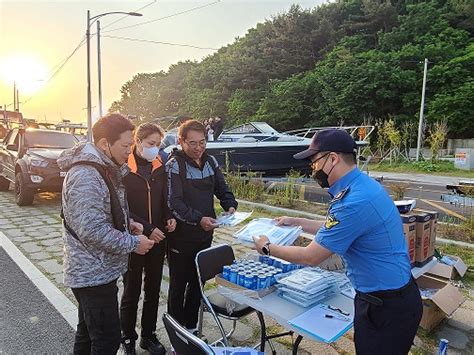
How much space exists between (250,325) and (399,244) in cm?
210

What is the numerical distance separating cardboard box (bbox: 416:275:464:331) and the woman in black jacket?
2342mm

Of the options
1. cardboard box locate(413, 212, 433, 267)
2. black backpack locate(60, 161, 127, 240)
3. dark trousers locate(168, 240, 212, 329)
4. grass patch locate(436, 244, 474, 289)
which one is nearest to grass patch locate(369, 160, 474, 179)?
grass patch locate(436, 244, 474, 289)

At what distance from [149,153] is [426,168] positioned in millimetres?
22072

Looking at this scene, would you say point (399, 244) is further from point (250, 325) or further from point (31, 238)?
point (31, 238)

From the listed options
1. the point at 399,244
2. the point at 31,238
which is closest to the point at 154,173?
the point at 399,244

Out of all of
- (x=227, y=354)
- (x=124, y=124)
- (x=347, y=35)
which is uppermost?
(x=347, y=35)

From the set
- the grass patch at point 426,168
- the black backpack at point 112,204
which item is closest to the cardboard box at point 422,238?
the black backpack at point 112,204

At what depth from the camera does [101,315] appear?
2092 millimetres

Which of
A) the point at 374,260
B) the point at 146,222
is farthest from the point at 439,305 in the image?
the point at 146,222

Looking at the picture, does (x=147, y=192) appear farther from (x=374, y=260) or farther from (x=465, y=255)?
(x=465, y=255)

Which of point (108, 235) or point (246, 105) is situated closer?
point (108, 235)

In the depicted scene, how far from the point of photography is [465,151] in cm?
2102

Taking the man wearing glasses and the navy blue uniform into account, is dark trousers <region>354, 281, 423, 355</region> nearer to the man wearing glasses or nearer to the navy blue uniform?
the navy blue uniform

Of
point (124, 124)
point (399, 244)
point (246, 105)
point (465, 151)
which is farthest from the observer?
point (246, 105)
